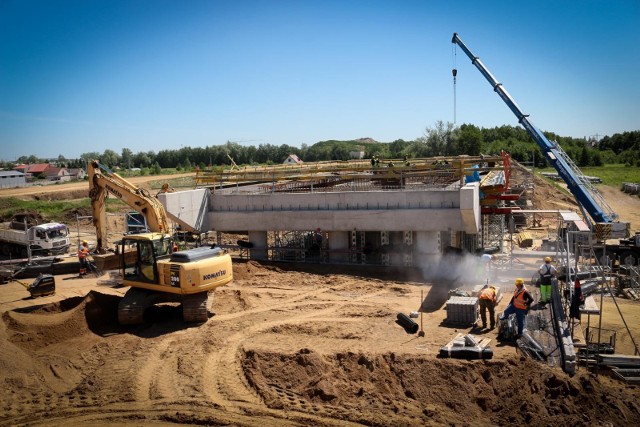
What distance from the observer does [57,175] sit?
8594 cm

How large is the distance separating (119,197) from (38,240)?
9.72 metres

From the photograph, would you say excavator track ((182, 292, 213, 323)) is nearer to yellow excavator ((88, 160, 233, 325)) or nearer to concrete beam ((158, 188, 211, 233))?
yellow excavator ((88, 160, 233, 325))

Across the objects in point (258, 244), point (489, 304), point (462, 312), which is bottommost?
point (462, 312)

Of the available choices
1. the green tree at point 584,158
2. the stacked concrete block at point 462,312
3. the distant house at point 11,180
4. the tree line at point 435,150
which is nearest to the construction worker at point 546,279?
the stacked concrete block at point 462,312

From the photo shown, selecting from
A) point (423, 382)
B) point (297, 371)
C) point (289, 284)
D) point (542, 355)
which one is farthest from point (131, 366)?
point (542, 355)

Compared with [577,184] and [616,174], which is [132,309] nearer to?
[577,184]

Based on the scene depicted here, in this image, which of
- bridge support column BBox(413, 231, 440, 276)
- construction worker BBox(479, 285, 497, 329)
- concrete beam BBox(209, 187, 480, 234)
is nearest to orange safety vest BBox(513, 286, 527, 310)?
construction worker BBox(479, 285, 497, 329)

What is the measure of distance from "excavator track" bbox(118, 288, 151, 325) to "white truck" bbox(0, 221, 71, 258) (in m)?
14.3

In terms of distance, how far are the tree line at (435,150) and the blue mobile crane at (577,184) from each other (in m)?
32.3

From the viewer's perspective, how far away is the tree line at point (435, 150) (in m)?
66.9

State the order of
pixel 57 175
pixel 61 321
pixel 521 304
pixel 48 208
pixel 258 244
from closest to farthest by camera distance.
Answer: pixel 521 304 < pixel 61 321 < pixel 258 244 < pixel 48 208 < pixel 57 175

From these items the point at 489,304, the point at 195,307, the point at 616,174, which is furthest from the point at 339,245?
the point at 616,174

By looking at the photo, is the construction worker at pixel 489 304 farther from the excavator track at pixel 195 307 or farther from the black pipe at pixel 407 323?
the excavator track at pixel 195 307

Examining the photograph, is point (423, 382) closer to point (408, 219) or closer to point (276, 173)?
point (408, 219)
